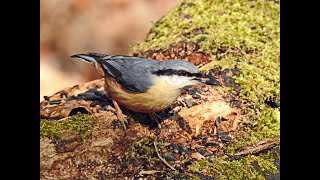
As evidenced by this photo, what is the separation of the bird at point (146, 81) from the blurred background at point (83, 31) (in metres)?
2.07

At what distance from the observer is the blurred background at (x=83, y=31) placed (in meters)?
5.19

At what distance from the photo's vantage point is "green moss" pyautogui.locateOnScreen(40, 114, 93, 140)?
2869 millimetres

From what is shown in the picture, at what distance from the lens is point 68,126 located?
9.64 feet

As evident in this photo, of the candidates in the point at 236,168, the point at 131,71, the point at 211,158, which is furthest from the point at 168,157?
the point at 131,71

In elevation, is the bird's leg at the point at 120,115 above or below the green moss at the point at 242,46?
below

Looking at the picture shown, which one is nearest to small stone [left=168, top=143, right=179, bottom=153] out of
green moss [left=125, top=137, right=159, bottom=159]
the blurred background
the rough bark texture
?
the rough bark texture

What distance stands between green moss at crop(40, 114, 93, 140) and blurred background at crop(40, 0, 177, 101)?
1.98 metres

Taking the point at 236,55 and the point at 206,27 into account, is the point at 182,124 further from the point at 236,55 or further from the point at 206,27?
the point at 206,27

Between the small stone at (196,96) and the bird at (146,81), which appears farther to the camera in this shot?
the small stone at (196,96)

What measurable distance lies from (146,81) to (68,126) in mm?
585

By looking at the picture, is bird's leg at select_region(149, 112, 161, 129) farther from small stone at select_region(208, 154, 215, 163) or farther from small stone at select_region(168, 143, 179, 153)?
small stone at select_region(208, 154, 215, 163)

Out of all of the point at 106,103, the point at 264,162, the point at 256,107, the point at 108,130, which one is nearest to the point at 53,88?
the point at 106,103

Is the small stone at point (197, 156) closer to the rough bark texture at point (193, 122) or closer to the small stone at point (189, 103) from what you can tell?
the rough bark texture at point (193, 122)

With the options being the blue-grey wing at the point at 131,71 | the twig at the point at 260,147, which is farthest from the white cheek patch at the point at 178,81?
the twig at the point at 260,147
